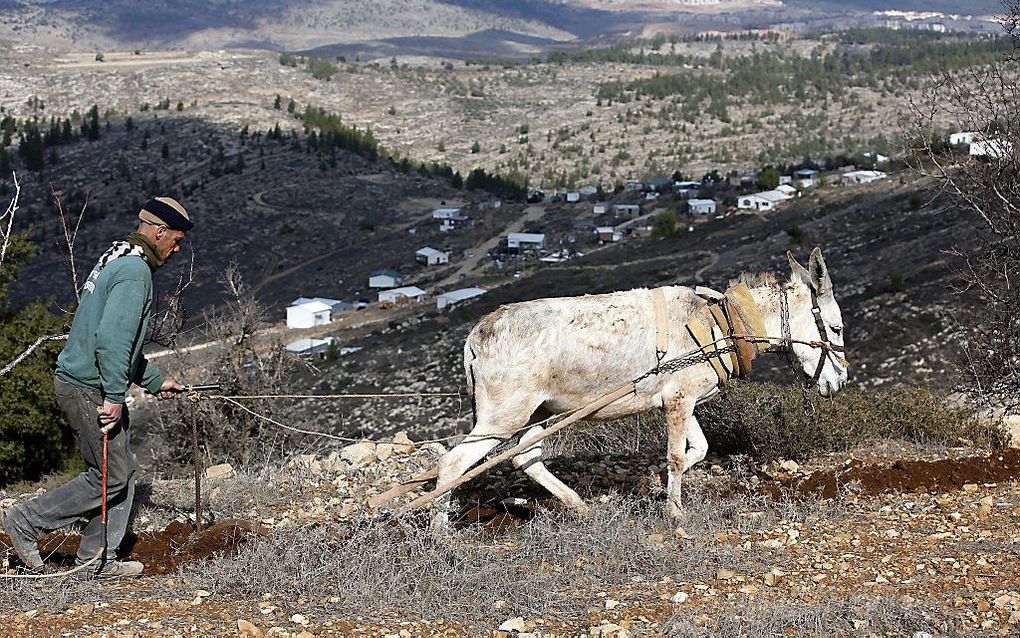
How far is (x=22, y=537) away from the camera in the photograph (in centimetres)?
668

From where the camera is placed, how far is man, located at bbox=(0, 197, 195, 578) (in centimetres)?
629

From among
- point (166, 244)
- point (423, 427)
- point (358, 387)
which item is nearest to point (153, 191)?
point (358, 387)

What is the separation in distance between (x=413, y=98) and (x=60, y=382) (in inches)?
6359

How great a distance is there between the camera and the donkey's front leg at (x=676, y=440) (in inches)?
316

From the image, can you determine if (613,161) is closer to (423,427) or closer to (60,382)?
(423,427)

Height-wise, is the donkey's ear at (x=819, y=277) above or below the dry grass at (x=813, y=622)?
above

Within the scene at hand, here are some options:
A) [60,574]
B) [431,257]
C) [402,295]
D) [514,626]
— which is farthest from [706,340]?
[431,257]

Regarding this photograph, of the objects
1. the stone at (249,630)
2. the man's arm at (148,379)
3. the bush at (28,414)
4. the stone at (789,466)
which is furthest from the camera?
the bush at (28,414)

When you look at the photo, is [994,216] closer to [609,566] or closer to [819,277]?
[819,277]

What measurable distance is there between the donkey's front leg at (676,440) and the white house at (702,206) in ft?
252

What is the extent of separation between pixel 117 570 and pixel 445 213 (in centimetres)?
9142

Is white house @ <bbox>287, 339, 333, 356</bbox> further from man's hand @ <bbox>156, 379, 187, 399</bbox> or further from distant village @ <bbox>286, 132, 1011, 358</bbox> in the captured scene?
man's hand @ <bbox>156, 379, 187, 399</bbox>

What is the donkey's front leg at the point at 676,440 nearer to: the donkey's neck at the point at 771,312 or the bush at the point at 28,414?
the donkey's neck at the point at 771,312

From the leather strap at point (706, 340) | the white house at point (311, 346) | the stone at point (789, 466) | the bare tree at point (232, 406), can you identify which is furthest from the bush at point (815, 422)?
the white house at point (311, 346)
